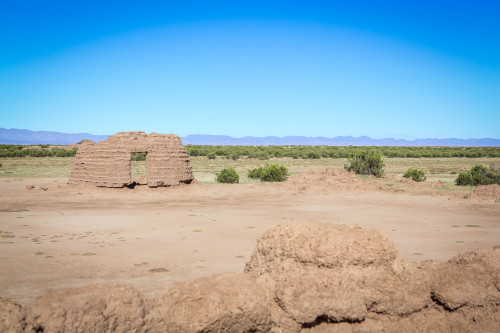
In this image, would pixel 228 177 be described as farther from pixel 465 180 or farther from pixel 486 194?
pixel 465 180

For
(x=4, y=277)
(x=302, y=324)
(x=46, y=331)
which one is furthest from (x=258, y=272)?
(x=4, y=277)

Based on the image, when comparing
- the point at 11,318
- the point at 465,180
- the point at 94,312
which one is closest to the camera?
the point at 11,318

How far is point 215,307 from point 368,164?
24.0 metres

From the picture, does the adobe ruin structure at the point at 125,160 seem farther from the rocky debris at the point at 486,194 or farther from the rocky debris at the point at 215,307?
the rocky debris at the point at 215,307

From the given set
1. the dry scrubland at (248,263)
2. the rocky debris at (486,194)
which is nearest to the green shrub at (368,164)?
the rocky debris at (486,194)

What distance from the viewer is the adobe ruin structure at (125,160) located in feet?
59.9

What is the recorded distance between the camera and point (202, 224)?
38.9 feet

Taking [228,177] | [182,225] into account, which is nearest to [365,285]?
[182,225]

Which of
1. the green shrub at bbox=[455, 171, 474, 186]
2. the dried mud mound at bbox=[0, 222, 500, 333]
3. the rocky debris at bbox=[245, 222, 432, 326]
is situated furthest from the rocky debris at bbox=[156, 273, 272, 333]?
the green shrub at bbox=[455, 171, 474, 186]

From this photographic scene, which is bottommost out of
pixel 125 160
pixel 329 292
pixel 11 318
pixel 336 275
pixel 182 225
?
pixel 182 225

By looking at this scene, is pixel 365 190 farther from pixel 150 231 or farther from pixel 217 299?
pixel 217 299

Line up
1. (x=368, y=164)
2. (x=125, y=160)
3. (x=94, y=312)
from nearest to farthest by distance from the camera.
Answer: (x=94, y=312), (x=125, y=160), (x=368, y=164)

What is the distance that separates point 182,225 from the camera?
11.7 meters

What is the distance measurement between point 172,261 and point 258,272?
12.9 feet
